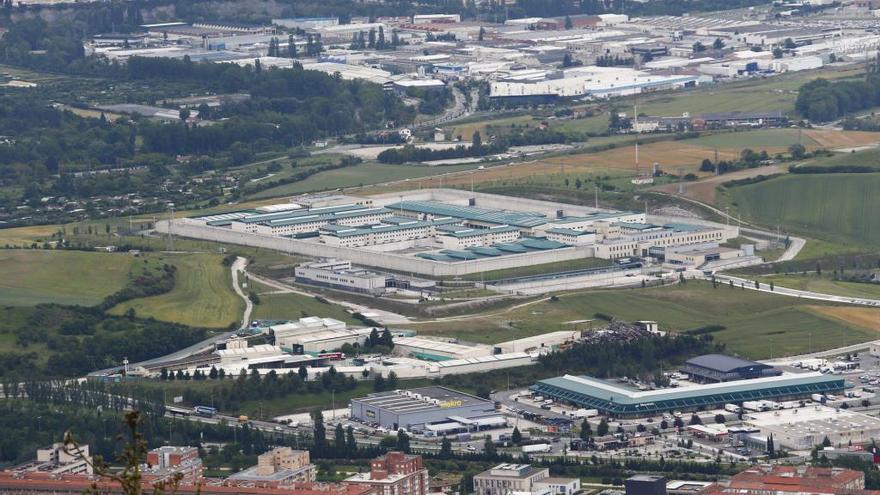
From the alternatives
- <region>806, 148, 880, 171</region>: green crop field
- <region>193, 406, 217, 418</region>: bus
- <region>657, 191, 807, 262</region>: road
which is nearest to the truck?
<region>193, 406, 217, 418</region>: bus

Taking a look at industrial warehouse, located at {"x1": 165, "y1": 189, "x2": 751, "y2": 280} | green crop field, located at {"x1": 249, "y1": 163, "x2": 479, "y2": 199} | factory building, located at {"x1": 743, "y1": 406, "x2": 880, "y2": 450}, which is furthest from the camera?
green crop field, located at {"x1": 249, "y1": 163, "x2": 479, "y2": 199}

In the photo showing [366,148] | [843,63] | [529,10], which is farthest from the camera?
[529,10]

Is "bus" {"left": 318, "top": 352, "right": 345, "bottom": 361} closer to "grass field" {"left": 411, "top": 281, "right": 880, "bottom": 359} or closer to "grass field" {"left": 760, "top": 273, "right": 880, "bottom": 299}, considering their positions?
"grass field" {"left": 411, "top": 281, "right": 880, "bottom": 359}

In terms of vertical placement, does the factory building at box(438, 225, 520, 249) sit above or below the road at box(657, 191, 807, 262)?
above

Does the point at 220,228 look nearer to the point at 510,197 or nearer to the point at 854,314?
the point at 510,197

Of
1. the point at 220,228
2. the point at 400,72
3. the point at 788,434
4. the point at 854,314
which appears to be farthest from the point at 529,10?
the point at 788,434

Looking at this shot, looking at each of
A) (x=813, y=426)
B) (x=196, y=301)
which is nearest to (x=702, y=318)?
(x=813, y=426)

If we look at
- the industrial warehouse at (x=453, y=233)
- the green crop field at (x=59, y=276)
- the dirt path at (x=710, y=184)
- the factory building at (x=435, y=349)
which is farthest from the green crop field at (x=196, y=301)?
the dirt path at (x=710, y=184)
